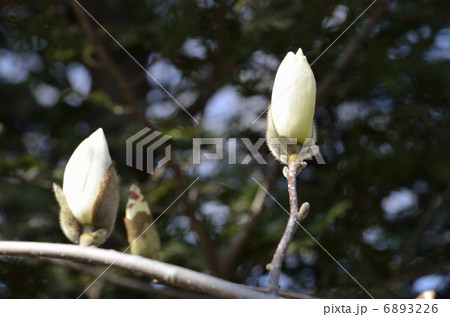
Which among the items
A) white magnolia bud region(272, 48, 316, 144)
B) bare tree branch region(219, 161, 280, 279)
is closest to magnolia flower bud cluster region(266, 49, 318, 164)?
white magnolia bud region(272, 48, 316, 144)

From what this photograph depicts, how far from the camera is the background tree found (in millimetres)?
1835

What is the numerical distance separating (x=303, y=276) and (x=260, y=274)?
0.51 feet

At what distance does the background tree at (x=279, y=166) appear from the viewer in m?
1.83

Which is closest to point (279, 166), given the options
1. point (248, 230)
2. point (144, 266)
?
point (248, 230)

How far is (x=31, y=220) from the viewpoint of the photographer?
1881mm

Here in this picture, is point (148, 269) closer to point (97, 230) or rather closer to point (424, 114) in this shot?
point (97, 230)

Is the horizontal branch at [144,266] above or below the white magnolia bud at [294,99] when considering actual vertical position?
below

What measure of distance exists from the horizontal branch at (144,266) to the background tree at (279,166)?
106 cm

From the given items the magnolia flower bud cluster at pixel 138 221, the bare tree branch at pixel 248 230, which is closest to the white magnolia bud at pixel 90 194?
the magnolia flower bud cluster at pixel 138 221

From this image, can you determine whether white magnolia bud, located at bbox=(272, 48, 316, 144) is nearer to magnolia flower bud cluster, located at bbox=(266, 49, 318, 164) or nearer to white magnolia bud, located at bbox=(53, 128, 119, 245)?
magnolia flower bud cluster, located at bbox=(266, 49, 318, 164)

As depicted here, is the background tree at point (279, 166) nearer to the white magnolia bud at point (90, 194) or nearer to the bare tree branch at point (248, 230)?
the bare tree branch at point (248, 230)

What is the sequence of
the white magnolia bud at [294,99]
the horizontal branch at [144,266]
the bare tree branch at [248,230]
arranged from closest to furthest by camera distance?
1. the horizontal branch at [144,266]
2. the white magnolia bud at [294,99]
3. the bare tree branch at [248,230]

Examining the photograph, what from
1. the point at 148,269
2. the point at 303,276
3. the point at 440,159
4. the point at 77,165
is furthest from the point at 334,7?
the point at 148,269

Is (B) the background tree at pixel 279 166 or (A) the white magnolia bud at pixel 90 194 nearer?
(A) the white magnolia bud at pixel 90 194
